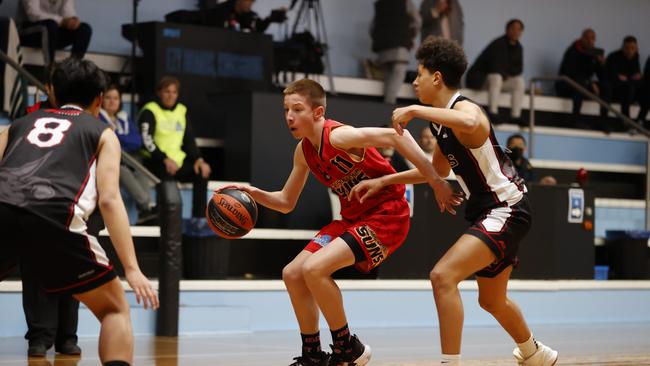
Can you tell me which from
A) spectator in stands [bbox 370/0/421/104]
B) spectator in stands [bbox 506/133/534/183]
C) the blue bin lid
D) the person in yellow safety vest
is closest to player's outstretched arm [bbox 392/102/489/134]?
the person in yellow safety vest

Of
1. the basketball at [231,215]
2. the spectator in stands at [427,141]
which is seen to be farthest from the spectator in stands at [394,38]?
the basketball at [231,215]

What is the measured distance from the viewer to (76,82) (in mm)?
4031

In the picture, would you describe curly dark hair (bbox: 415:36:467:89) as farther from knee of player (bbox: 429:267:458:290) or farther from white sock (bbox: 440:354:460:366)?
white sock (bbox: 440:354:460:366)

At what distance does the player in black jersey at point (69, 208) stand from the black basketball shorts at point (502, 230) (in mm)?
1885

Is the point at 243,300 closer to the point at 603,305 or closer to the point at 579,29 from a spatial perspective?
the point at 603,305

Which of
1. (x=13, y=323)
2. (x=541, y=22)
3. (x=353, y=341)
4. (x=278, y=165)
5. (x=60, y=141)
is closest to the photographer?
(x=60, y=141)

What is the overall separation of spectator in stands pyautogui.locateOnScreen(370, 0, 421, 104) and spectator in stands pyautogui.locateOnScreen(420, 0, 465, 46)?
35cm

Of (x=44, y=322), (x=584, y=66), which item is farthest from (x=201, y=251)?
(x=584, y=66)

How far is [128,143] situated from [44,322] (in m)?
3.11

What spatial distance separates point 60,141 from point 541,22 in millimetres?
13220

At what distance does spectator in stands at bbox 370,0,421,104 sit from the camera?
42.8 feet

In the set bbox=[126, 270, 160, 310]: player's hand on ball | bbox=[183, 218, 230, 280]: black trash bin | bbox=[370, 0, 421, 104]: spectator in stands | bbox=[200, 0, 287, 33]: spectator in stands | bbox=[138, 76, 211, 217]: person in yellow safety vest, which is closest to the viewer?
bbox=[126, 270, 160, 310]: player's hand on ball

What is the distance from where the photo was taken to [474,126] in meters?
4.91

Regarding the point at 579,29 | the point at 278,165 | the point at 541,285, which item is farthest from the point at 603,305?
the point at 579,29
